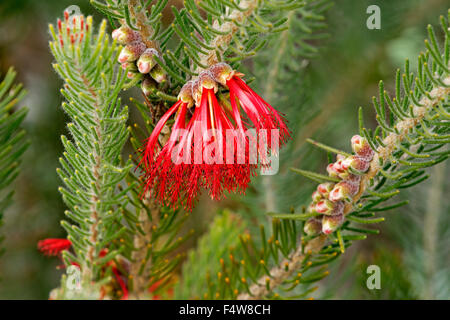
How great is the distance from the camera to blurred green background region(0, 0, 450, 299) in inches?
27.3

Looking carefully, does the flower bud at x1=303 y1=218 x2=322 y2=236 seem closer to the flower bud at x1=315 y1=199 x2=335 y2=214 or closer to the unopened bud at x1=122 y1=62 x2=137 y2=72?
the flower bud at x1=315 y1=199 x2=335 y2=214

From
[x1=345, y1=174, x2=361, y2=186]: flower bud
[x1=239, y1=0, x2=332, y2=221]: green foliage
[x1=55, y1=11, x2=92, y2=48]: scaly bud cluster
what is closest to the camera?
[x1=55, y1=11, x2=92, y2=48]: scaly bud cluster

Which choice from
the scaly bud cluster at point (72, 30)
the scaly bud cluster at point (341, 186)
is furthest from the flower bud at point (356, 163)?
the scaly bud cluster at point (72, 30)

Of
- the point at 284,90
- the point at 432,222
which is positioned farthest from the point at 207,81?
the point at 432,222

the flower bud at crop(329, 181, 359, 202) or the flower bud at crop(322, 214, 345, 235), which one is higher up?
the flower bud at crop(329, 181, 359, 202)

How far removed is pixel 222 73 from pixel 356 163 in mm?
156

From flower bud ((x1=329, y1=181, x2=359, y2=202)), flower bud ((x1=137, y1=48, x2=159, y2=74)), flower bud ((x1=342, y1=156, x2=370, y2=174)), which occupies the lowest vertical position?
flower bud ((x1=329, y1=181, x2=359, y2=202))

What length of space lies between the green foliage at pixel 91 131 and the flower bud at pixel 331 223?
20cm

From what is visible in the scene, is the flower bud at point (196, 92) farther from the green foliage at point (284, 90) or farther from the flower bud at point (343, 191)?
the green foliage at point (284, 90)

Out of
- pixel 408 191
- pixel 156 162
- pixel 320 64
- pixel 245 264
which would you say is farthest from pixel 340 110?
pixel 156 162

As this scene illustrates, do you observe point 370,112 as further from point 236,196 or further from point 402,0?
point 236,196

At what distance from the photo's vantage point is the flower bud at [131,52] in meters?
0.36

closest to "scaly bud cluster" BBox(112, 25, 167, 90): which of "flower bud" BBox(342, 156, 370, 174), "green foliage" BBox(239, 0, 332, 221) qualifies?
"flower bud" BBox(342, 156, 370, 174)

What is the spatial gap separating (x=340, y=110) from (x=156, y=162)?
586 mm
